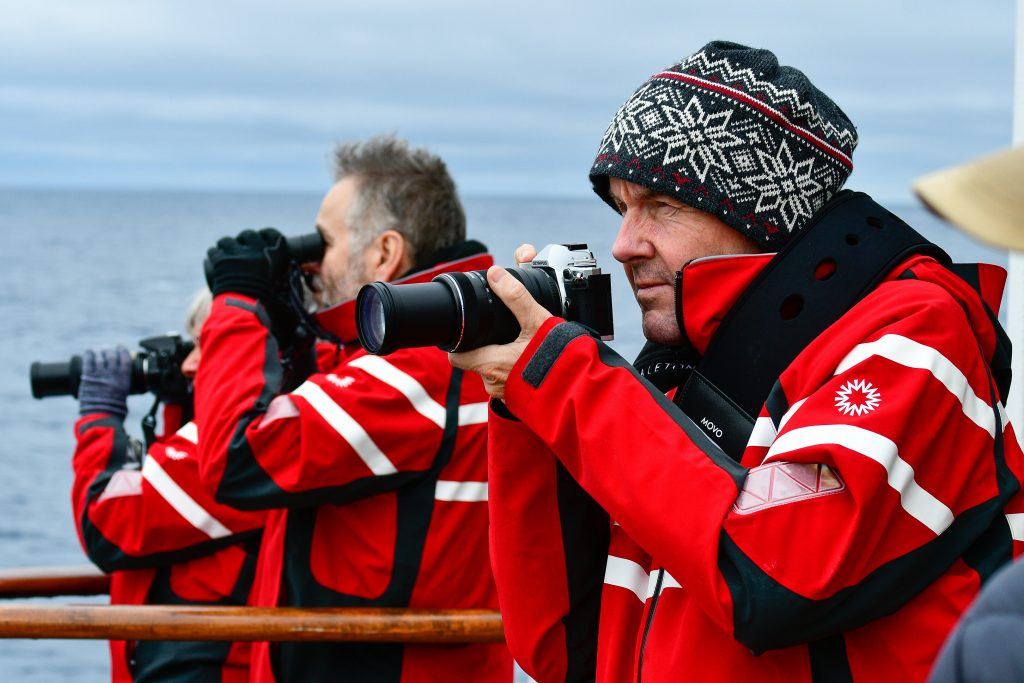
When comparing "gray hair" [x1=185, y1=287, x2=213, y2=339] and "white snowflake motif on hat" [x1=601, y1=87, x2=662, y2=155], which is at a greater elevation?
"white snowflake motif on hat" [x1=601, y1=87, x2=662, y2=155]

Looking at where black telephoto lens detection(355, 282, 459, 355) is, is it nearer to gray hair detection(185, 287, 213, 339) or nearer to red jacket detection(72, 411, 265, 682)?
red jacket detection(72, 411, 265, 682)

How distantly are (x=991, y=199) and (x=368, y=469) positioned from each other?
6.14ft

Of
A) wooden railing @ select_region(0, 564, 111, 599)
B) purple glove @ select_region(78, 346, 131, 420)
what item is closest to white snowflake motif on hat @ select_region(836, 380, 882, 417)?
wooden railing @ select_region(0, 564, 111, 599)

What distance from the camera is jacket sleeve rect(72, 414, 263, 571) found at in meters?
2.83

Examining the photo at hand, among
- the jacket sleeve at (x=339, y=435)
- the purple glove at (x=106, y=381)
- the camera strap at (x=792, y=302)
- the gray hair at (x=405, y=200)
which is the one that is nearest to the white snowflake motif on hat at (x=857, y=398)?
the camera strap at (x=792, y=302)

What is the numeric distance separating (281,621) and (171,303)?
2231 centimetres

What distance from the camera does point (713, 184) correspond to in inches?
71.0

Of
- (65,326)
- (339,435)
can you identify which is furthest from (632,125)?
(65,326)

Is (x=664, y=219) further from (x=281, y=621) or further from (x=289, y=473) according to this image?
(x=281, y=621)

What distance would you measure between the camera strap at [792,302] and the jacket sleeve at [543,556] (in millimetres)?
243

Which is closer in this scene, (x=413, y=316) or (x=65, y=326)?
(x=413, y=316)

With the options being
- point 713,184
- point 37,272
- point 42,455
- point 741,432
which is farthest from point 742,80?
point 37,272

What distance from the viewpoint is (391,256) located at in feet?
9.55

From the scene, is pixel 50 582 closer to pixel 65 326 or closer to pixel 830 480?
pixel 830 480
